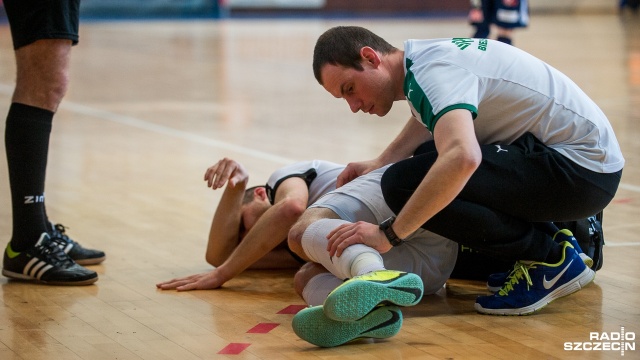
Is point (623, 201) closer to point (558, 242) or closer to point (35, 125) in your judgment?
point (558, 242)

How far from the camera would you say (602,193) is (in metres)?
3.18

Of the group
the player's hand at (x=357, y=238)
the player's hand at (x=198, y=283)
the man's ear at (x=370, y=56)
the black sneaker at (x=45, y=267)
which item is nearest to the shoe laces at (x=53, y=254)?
the black sneaker at (x=45, y=267)

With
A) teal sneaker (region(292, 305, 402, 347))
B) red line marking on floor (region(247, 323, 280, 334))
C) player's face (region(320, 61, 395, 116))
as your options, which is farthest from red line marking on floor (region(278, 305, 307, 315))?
player's face (region(320, 61, 395, 116))

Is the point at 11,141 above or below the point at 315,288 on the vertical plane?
above

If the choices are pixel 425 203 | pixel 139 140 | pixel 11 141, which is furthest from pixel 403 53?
pixel 139 140

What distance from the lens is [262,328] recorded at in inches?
121

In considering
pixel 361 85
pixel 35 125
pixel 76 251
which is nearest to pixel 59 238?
pixel 76 251

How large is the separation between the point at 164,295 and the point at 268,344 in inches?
27.7

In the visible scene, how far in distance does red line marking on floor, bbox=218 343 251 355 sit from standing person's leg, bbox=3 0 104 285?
90 centimetres

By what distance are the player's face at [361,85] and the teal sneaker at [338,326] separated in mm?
596

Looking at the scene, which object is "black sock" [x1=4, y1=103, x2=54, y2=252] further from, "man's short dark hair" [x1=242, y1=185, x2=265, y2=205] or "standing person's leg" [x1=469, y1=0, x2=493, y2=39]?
"standing person's leg" [x1=469, y1=0, x2=493, y2=39]

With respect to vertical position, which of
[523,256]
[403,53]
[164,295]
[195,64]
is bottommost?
[195,64]

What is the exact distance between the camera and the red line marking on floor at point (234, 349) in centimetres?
283

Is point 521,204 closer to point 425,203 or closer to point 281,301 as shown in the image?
point 425,203
